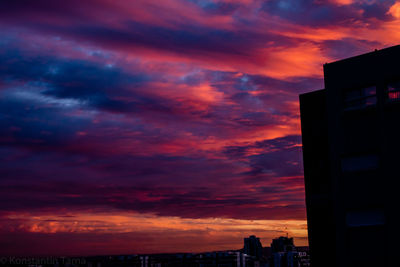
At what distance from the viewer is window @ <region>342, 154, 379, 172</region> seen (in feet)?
91.9

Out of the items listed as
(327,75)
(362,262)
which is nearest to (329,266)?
(362,262)

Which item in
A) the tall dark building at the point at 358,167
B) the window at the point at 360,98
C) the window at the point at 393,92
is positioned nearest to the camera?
the tall dark building at the point at 358,167

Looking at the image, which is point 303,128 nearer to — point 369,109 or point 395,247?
point 369,109

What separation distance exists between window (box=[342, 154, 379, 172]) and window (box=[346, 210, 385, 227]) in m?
2.72

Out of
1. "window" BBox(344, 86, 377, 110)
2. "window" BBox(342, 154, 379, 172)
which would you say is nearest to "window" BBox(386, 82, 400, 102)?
"window" BBox(344, 86, 377, 110)

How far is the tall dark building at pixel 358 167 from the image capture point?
2691 cm

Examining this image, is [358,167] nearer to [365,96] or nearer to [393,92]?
[365,96]

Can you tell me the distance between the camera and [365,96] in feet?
95.0

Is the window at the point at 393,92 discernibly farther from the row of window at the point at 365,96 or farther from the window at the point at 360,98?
the window at the point at 360,98

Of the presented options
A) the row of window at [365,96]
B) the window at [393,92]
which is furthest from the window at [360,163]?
the window at [393,92]

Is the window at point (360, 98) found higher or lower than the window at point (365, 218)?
higher

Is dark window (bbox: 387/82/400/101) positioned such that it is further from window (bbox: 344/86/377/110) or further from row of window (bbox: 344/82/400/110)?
window (bbox: 344/86/377/110)

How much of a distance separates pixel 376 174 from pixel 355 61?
7513mm

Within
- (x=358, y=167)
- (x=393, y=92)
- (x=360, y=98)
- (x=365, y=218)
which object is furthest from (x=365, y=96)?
(x=365, y=218)
